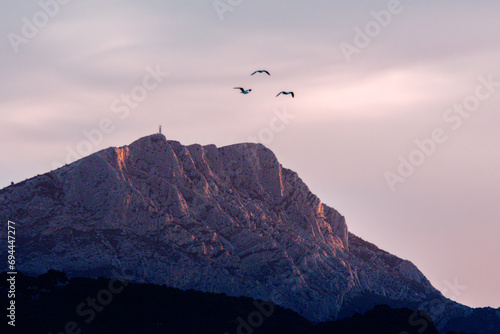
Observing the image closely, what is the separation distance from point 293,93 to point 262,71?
703 cm

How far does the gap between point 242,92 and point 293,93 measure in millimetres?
9079

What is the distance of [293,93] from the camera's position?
16600cm

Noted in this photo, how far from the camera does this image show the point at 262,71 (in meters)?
163

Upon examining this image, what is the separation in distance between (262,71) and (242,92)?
6.39 m

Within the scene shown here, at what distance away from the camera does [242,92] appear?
16762 cm
